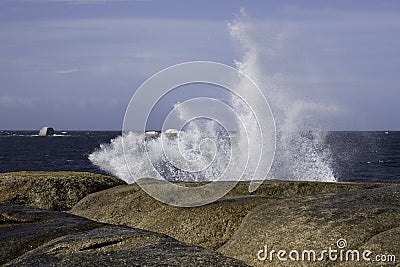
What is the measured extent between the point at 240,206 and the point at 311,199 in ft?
6.01

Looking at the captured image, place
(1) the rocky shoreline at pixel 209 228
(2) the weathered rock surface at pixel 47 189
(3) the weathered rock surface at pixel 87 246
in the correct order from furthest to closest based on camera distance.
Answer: (2) the weathered rock surface at pixel 47 189
(1) the rocky shoreline at pixel 209 228
(3) the weathered rock surface at pixel 87 246

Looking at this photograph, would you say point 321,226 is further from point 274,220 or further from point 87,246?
point 87,246

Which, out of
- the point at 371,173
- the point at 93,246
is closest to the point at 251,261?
the point at 93,246

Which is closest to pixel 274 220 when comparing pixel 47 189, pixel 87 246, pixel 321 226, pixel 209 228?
pixel 321 226

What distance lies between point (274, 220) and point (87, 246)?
16.7 feet

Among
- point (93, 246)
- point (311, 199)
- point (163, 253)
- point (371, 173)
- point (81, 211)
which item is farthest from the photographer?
point (371, 173)

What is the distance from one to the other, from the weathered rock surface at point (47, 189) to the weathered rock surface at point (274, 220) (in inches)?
127

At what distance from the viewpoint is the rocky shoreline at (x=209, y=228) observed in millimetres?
10344

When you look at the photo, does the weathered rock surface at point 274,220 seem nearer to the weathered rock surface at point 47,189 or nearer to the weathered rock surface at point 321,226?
the weathered rock surface at point 321,226

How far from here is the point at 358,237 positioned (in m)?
13.1

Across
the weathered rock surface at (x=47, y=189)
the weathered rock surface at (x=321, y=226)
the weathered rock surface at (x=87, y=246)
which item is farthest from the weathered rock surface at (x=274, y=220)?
the weathered rock surface at (x=87, y=246)

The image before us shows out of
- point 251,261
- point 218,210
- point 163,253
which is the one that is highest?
point 218,210

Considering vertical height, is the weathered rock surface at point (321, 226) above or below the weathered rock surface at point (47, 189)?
below

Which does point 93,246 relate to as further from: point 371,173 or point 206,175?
point 371,173
